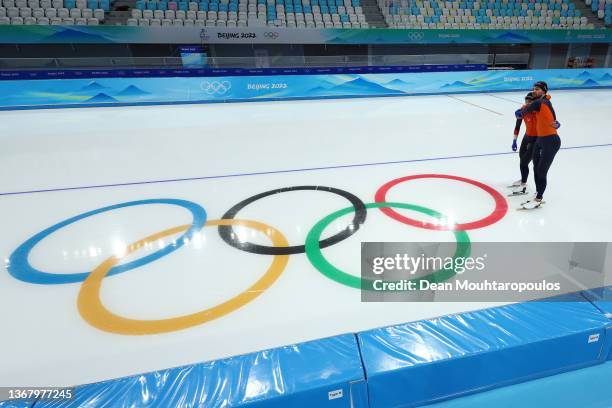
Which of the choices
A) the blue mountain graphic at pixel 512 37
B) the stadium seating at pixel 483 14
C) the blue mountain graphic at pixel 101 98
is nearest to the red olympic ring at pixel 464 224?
the blue mountain graphic at pixel 101 98

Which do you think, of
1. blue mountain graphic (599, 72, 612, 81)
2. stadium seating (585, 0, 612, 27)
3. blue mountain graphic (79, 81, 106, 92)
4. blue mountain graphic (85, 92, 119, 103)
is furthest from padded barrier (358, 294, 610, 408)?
stadium seating (585, 0, 612, 27)

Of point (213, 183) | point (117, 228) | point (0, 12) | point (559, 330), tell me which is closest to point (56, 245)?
point (117, 228)

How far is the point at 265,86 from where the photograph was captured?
33.9ft

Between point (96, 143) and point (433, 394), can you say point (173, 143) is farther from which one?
point (433, 394)

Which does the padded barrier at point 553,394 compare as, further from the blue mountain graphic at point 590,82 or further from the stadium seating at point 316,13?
the blue mountain graphic at point 590,82

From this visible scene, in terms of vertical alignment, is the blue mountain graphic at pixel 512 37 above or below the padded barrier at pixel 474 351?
above

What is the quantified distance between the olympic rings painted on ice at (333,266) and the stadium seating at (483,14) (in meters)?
13.1

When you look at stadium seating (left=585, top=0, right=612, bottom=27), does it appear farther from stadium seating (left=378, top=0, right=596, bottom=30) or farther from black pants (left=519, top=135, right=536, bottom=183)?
black pants (left=519, top=135, right=536, bottom=183)

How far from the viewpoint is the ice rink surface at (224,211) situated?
2.06 m

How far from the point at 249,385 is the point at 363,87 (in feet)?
35.0

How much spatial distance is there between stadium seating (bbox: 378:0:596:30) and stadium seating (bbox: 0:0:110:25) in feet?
37.8

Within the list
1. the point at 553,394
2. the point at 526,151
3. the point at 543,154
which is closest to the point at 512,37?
the point at 526,151

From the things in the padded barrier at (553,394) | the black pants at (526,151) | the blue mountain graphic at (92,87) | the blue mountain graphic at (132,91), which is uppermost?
the blue mountain graphic at (92,87)

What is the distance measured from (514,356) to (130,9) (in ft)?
53.0
